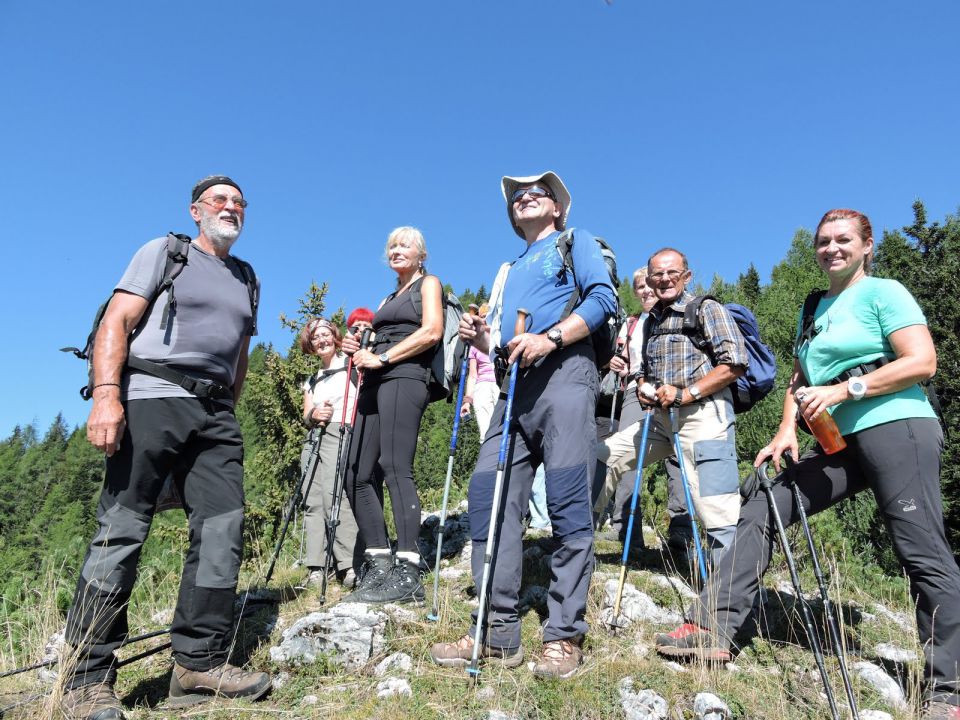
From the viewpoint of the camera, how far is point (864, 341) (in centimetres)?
316

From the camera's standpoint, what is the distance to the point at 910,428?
2980 mm

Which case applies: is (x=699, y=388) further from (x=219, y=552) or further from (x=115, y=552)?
(x=115, y=552)

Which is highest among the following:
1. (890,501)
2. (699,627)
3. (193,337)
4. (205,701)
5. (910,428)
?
(193,337)

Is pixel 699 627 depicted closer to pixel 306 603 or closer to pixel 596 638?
pixel 596 638

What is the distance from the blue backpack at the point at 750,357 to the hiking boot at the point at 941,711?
193cm

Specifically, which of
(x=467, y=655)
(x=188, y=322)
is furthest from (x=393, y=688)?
(x=188, y=322)

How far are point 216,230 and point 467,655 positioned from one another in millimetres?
2693

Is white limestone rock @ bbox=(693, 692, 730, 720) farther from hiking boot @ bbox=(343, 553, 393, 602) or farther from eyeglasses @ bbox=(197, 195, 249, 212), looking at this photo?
eyeglasses @ bbox=(197, 195, 249, 212)

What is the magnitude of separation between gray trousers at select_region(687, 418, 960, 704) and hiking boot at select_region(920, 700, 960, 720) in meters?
0.04

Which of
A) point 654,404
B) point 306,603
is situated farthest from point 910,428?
point 306,603

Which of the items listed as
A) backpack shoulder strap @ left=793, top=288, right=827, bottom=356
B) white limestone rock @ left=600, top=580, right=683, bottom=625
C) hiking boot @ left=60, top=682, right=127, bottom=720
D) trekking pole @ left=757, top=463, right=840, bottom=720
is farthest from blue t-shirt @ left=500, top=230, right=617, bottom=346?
hiking boot @ left=60, top=682, right=127, bottom=720

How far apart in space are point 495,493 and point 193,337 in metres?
1.78

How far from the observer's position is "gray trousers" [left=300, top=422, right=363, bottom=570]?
215 inches

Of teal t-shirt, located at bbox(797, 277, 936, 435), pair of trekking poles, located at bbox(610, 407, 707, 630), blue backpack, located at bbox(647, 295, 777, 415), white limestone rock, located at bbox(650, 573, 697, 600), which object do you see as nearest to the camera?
teal t-shirt, located at bbox(797, 277, 936, 435)
